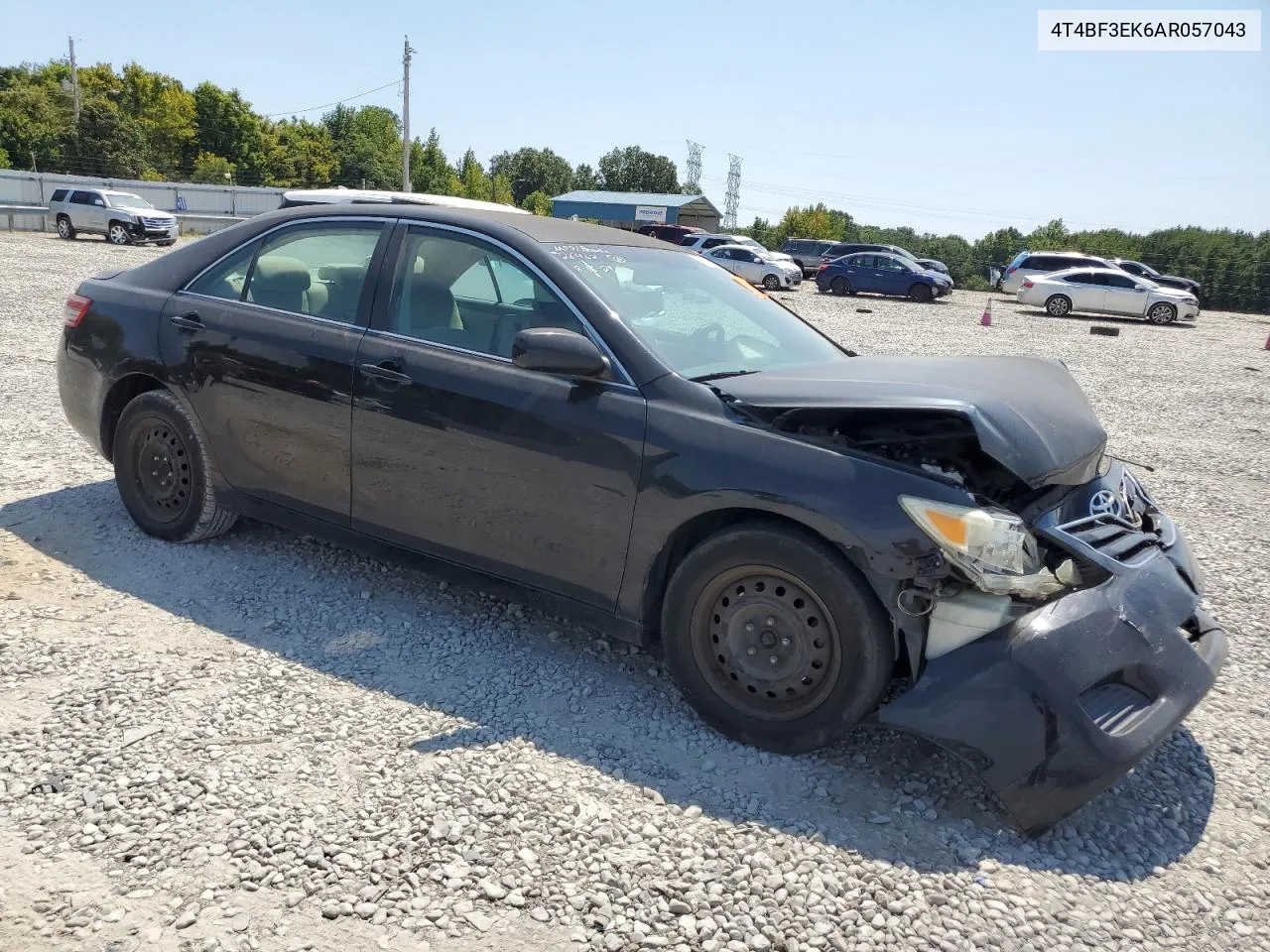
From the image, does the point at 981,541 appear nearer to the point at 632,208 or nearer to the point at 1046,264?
the point at 1046,264

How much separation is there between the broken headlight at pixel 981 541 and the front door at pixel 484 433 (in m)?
1.00

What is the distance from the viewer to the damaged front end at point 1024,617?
265 cm

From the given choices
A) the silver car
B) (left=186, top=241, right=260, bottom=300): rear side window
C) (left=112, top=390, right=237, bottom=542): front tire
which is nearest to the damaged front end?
(left=186, top=241, right=260, bottom=300): rear side window

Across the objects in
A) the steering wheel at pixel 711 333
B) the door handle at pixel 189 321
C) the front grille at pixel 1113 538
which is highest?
the steering wheel at pixel 711 333

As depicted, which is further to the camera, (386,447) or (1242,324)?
(1242,324)

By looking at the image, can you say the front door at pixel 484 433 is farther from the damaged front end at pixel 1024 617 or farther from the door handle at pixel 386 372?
the damaged front end at pixel 1024 617

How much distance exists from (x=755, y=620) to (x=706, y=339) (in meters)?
1.24

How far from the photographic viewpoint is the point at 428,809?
9.01 feet

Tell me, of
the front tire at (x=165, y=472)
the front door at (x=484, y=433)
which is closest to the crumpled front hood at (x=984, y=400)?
the front door at (x=484, y=433)

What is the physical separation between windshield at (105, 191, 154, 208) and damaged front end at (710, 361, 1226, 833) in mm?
33302

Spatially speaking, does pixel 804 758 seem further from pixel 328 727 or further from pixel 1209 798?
pixel 328 727

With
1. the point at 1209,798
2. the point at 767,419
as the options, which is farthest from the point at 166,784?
the point at 1209,798

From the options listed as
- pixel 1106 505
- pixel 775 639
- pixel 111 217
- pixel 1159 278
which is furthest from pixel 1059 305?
pixel 111 217

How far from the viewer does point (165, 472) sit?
4.54 m
